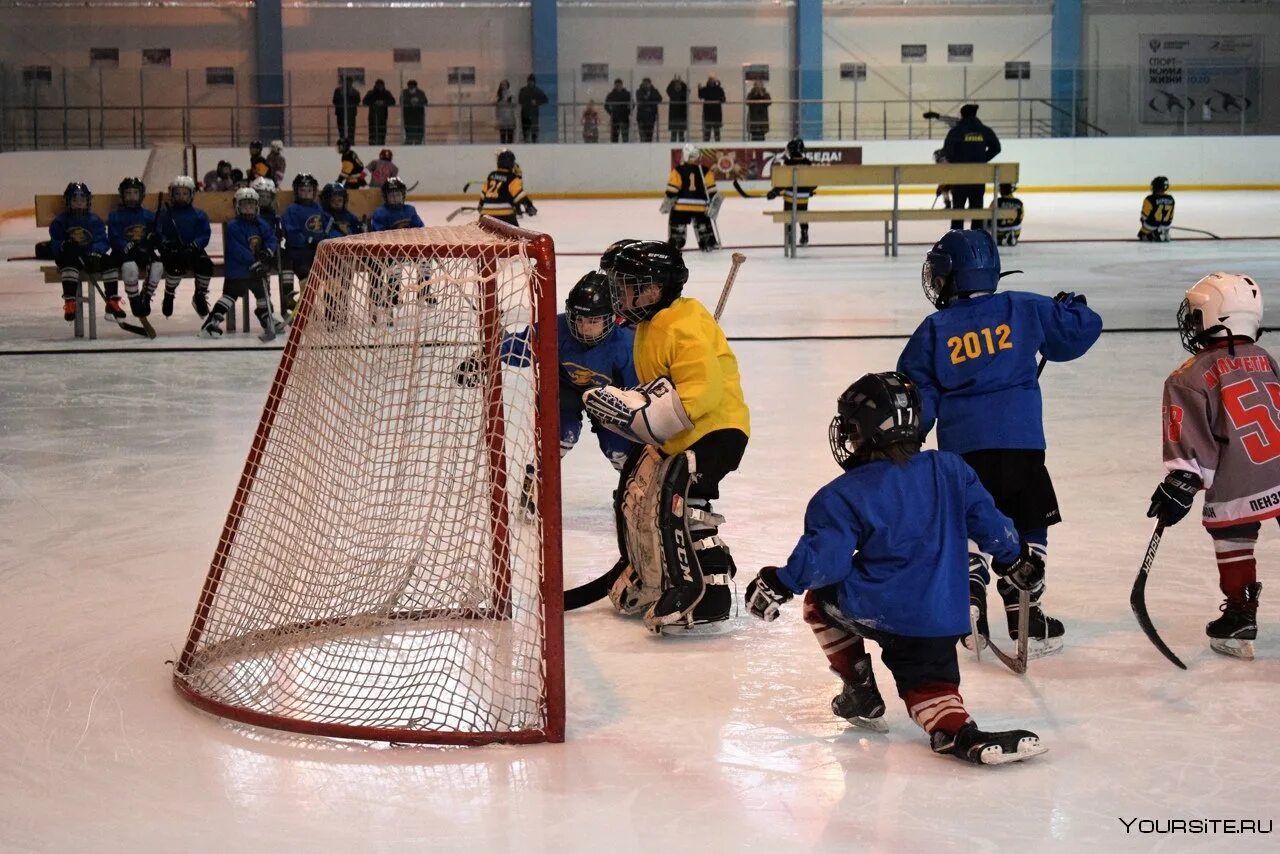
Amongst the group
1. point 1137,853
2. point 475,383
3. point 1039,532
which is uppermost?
point 475,383

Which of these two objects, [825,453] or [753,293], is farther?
[753,293]

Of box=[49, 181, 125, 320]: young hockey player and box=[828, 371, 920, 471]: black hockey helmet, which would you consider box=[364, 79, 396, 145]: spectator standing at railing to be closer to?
box=[49, 181, 125, 320]: young hockey player

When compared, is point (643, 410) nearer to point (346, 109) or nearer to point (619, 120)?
point (619, 120)

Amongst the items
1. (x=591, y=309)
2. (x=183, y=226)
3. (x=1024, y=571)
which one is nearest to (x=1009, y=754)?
(x=1024, y=571)

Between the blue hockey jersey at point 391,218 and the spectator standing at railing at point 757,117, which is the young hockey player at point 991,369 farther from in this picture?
the spectator standing at railing at point 757,117

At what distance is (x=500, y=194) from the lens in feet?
51.9

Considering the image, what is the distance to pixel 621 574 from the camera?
419cm

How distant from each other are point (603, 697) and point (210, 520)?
87.4 inches

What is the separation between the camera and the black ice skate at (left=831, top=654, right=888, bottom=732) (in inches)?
126

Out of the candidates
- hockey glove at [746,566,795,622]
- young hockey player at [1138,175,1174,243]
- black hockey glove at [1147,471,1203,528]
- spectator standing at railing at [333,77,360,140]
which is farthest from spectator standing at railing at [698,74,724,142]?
hockey glove at [746,566,795,622]

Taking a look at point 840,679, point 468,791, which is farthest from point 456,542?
point 840,679

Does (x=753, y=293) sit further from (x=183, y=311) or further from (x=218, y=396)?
(x=218, y=396)

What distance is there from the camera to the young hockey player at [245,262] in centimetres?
1015

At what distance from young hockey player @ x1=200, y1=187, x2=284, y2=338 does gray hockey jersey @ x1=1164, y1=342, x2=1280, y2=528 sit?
24.2 ft
